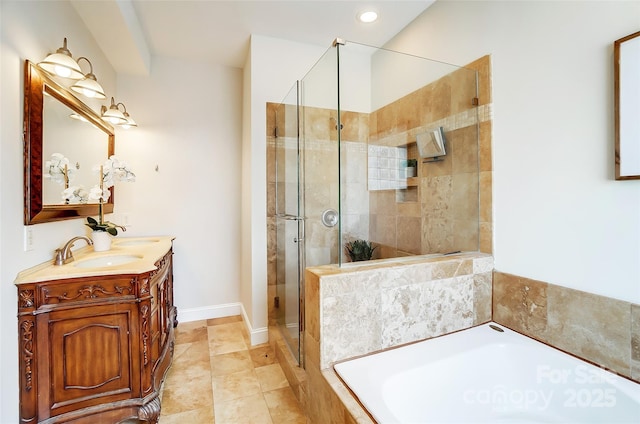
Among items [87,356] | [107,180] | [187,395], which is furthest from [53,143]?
[187,395]

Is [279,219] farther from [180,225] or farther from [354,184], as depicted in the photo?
[180,225]

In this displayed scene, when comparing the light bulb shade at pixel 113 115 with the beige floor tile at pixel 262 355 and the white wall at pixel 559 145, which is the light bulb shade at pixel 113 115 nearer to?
the beige floor tile at pixel 262 355

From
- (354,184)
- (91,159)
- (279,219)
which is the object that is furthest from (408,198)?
(91,159)

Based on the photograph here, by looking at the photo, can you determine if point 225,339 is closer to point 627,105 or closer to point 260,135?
point 260,135

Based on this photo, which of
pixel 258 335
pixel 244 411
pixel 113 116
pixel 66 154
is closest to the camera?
pixel 244 411

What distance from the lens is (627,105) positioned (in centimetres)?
116

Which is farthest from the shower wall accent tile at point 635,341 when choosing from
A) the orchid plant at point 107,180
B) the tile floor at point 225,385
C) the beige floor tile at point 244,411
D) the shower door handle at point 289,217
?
the orchid plant at point 107,180

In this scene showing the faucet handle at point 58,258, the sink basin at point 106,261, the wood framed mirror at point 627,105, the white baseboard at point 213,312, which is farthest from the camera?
the white baseboard at point 213,312

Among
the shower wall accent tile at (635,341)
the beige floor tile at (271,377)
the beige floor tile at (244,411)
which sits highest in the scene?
the shower wall accent tile at (635,341)

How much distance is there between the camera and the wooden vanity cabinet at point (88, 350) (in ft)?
4.46

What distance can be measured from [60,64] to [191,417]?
2.14 metres

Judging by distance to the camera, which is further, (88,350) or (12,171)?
(88,350)

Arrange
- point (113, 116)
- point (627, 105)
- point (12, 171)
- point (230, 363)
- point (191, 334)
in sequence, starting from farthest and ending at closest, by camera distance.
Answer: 1. point (191, 334)
2. point (113, 116)
3. point (230, 363)
4. point (12, 171)
5. point (627, 105)

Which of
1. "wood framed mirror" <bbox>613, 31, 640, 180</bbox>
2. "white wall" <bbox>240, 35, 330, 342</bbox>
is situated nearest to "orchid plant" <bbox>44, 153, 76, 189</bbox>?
"white wall" <bbox>240, 35, 330, 342</bbox>
